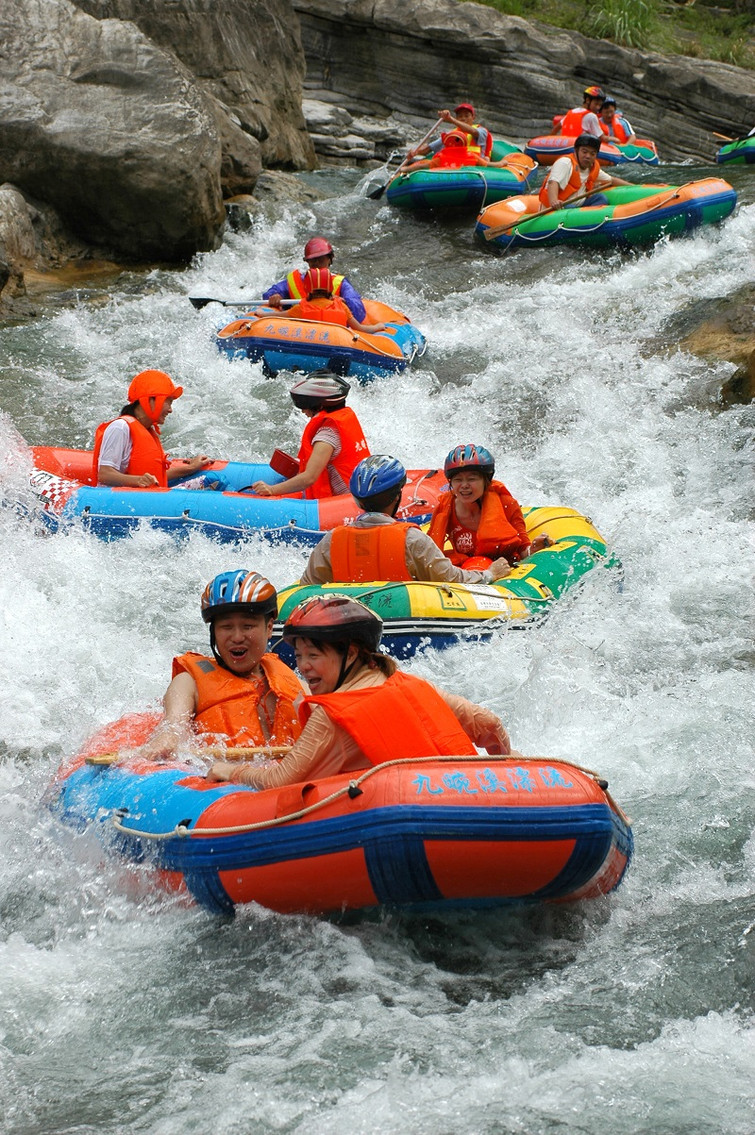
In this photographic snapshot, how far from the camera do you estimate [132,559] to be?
302 inches

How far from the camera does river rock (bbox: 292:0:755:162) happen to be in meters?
22.7

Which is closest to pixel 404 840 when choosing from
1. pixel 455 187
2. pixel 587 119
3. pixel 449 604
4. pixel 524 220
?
pixel 449 604

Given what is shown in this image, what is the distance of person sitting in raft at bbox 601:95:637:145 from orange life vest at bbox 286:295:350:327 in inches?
376

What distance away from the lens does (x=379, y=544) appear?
6336mm

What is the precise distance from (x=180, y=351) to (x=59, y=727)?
6.34m

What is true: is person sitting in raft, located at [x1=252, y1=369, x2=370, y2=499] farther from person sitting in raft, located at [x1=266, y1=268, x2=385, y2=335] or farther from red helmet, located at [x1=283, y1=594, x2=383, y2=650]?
red helmet, located at [x1=283, y1=594, x2=383, y2=650]

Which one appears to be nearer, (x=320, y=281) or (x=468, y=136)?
(x=320, y=281)

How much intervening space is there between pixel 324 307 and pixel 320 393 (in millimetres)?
3765

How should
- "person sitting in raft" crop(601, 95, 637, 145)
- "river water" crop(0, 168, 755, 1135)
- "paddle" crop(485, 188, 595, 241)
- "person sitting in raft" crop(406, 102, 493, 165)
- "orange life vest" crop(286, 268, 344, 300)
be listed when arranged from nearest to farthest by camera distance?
"river water" crop(0, 168, 755, 1135), "orange life vest" crop(286, 268, 344, 300), "paddle" crop(485, 188, 595, 241), "person sitting in raft" crop(406, 102, 493, 165), "person sitting in raft" crop(601, 95, 637, 145)

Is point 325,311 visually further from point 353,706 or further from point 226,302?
point 353,706

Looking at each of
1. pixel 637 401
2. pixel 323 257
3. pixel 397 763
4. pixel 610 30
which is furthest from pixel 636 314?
pixel 610 30

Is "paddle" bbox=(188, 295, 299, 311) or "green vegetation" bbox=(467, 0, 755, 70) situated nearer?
"paddle" bbox=(188, 295, 299, 311)

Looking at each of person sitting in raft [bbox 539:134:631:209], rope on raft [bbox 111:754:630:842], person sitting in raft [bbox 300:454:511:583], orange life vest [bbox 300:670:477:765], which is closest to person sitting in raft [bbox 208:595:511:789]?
orange life vest [bbox 300:670:477:765]

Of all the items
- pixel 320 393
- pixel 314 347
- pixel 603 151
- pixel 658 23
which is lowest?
pixel 314 347
